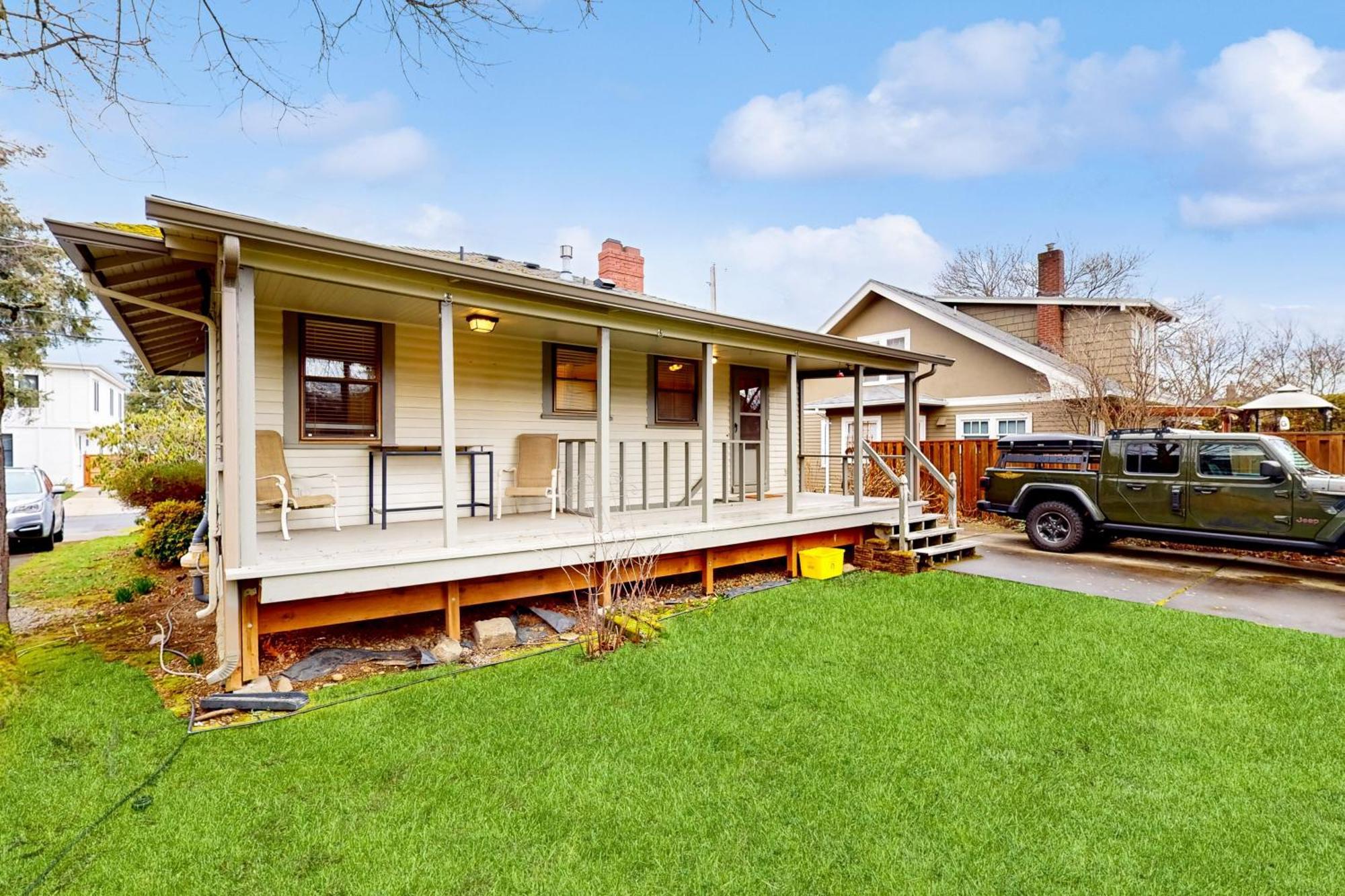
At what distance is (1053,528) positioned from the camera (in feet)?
28.4

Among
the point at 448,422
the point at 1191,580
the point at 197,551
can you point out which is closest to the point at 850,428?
the point at 1191,580

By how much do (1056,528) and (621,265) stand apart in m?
7.65

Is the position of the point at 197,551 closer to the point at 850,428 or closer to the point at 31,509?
the point at 31,509

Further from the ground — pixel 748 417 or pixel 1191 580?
pixel 748 417

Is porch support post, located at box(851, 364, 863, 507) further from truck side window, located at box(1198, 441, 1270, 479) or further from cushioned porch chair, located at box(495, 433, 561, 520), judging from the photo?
truck side window, located at box(1198, 441, 1270, 479)

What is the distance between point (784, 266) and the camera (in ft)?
83.7

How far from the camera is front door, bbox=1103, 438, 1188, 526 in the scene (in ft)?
24.5

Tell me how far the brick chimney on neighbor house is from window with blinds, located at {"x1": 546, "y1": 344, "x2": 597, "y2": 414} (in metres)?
11.9

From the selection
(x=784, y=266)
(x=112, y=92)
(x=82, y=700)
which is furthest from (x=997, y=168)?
(x=82, y=700)

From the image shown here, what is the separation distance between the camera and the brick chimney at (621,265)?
10375mm

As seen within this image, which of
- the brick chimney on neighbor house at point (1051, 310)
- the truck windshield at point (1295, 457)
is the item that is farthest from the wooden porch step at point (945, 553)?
the brick chimney on neighbor house at point (1051, 310)

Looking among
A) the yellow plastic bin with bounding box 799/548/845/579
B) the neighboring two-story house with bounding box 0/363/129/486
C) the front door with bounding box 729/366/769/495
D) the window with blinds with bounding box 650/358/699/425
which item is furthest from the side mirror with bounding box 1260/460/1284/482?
the neighboring two-story house with bounding box 0/363/129/486

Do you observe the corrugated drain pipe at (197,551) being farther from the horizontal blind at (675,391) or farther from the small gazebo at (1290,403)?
the small gazebo at (1290,403)

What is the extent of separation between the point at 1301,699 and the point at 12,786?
690 centimetres
